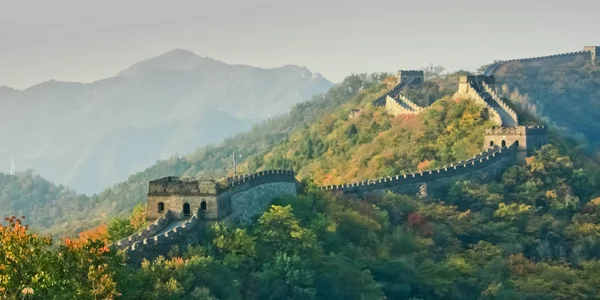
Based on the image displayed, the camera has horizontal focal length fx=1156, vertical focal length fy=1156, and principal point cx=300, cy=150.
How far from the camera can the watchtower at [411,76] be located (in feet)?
433

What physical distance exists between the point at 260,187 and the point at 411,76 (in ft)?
212

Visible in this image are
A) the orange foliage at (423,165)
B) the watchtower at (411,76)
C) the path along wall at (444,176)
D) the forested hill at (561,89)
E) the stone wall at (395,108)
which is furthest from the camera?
the forested hill at (561,89)

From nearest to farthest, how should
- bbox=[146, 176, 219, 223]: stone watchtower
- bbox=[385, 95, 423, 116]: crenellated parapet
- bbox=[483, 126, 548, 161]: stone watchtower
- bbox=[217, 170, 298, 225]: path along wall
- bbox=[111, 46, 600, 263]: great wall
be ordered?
bbox=[111, 46, 600, 263]: great wall < bbox=[146, 176, 219, 223]: stone watchtower < bbox=[217, 170, 298, 225]: path along wall < bbox=[483, 126, 548, 161]: stone watchtower < bbox=[385, 95, 423, 116]: crenellated parapet

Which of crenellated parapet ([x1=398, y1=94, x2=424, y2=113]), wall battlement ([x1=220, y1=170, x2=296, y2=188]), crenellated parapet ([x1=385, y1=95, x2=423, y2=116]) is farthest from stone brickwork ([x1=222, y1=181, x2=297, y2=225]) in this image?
crenellated parapet ([x1=385, y1=95, x2=423, y2=116])

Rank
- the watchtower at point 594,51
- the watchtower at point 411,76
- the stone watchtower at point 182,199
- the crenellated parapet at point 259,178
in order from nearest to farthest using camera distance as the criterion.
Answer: the stone watchtower at point 182,199, the crenellated parapet at point 259,178, the watchtower at point 411,76, the watchtower at point 594,51

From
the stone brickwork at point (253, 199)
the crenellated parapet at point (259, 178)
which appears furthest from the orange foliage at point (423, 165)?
the stone brickwork at point (253, 199)

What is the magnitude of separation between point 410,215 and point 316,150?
42404mm

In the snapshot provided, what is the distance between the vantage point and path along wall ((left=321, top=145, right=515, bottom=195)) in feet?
285

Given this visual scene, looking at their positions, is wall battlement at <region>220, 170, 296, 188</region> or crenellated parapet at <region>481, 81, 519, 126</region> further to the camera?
crenellated parapet at <region>481, 81, 519, 126</region>

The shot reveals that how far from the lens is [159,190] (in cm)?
6538

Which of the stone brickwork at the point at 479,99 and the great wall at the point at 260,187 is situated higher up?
the stone brickwork at the point at 479,99

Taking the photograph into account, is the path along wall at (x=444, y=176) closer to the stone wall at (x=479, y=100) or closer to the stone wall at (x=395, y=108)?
the stone wall at (x=479, y=100)

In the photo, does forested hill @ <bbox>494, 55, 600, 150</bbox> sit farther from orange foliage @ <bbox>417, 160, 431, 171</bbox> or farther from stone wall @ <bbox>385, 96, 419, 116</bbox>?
orange foliage @ <bbox>417, 160, 431, 171</bbox>

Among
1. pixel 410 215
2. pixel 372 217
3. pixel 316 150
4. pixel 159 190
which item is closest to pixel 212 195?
pixel 159 190
